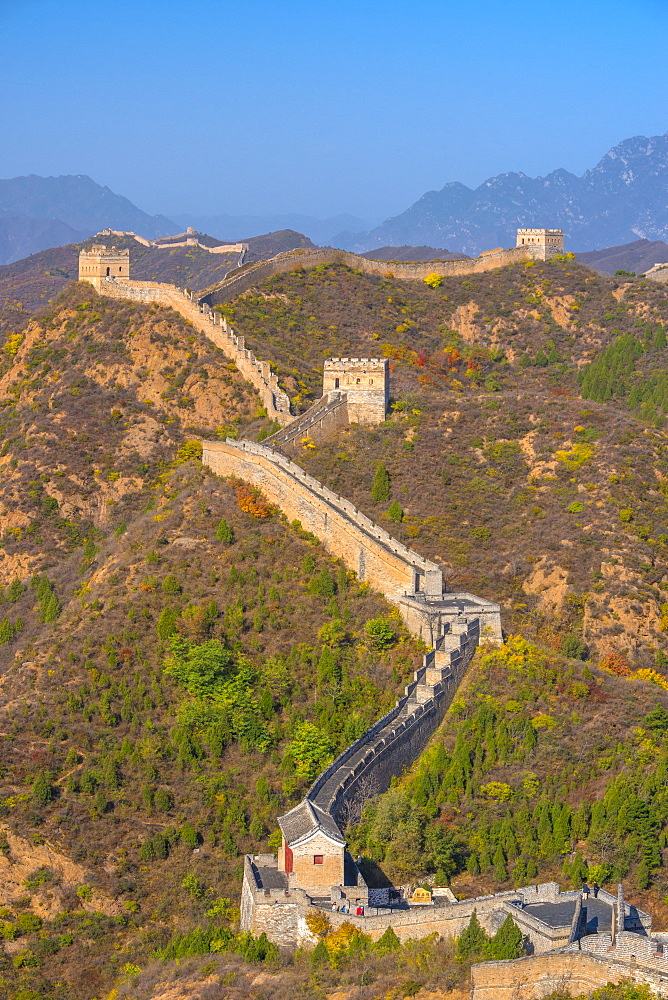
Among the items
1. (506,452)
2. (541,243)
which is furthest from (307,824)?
(541,243)

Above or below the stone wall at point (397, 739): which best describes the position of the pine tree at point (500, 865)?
below

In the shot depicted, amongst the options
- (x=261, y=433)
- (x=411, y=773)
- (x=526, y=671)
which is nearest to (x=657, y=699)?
(x=526, y=671)

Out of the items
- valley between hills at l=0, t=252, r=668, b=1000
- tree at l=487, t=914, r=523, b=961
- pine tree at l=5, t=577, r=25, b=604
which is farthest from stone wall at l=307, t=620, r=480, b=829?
pine tree at l=5, t=577, r=25, b=604

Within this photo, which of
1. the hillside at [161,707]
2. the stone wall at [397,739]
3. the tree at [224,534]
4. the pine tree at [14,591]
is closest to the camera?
the stone wall at [397,739]

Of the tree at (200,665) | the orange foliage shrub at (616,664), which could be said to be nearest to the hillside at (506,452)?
the orange foliage shrub at (616,664)

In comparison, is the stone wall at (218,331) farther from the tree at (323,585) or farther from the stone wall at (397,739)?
the stone wall at (397,739)

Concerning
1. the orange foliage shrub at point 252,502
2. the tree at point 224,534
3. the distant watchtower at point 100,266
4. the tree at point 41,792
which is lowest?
the tree at point 41,792

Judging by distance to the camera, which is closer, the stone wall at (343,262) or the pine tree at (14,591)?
the pine tree at (14,591)

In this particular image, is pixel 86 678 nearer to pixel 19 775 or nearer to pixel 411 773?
pixel 19 775
